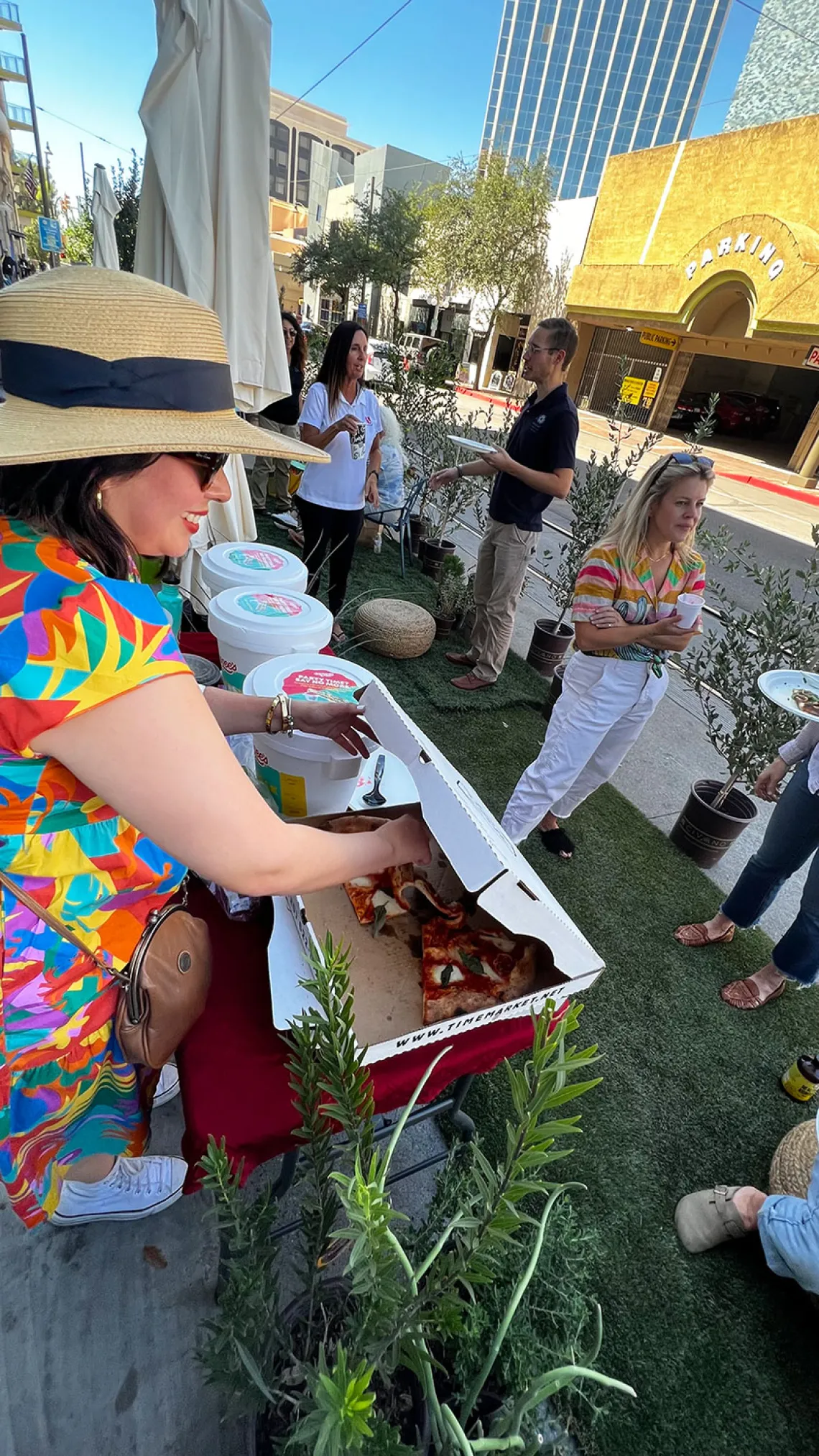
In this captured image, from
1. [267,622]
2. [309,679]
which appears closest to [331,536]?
[267,622]

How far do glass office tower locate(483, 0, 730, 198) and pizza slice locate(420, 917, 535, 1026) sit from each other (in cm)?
11495

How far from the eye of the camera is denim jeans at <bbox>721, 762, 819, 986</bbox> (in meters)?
2.51

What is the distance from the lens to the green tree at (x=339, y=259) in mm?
23406

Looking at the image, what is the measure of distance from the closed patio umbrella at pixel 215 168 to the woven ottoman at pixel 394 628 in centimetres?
165

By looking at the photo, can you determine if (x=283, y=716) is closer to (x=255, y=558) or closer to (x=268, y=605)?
(x=268, y=605)

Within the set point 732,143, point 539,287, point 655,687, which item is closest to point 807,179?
point 732,143

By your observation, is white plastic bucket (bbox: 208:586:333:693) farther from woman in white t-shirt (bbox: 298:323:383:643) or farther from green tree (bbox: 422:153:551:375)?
green tree (bbox: 422:153:551:375)

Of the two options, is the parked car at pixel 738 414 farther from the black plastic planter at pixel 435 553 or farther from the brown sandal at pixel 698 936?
the brown sandal at pixel 698 936

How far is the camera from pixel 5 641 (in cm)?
81

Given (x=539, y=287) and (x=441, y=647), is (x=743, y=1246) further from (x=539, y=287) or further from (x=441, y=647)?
(x=539, y=287)

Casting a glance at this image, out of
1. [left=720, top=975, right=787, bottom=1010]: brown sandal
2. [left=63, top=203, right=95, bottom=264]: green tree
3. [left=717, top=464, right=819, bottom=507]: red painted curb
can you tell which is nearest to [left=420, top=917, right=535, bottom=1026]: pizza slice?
[left=720, top=975, right=787, bottom=1010]: brown sandal

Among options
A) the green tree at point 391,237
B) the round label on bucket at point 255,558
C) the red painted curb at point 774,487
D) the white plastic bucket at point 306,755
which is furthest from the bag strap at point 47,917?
the green tree at point 391,237

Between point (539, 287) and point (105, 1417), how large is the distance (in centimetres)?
3265

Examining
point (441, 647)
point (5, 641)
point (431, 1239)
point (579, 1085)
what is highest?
point (5, 641)
